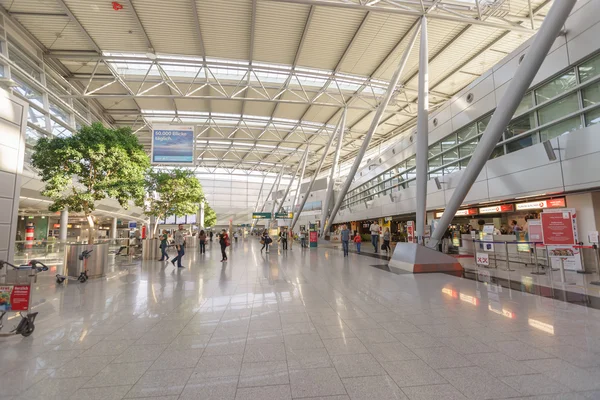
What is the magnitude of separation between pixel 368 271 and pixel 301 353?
307 inches

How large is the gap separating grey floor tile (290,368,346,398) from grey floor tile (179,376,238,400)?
0.57m

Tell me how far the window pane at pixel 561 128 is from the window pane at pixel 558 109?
0.95 feet

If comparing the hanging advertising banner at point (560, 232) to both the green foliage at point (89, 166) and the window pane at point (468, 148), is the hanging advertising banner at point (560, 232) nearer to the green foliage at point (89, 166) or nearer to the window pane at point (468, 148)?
the window pane at point (468, 148)

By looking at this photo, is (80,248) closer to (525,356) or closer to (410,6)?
(525,356)

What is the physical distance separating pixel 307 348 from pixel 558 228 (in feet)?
30.0

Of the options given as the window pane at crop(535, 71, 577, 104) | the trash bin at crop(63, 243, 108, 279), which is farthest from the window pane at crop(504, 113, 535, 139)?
the trash bin at crop(63, 243, 108, 279)

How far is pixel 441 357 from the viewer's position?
3.39 metres

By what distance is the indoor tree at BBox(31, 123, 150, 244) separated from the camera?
9.87 m

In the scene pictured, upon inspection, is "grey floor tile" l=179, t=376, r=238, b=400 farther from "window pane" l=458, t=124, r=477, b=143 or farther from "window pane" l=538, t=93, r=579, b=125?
"window pane" l=458, t=124, r=477, b=143

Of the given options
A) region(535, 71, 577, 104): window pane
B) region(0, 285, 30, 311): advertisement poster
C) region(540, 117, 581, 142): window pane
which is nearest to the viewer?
region(0, 285, 30, 311): advertisement poster

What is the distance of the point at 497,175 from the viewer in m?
12.5

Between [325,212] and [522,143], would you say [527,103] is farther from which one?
[325,212]

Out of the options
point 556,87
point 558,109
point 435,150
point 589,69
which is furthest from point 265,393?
point 435,150

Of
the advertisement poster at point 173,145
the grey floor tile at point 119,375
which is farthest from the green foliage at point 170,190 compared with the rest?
the grey floor tile at point 119,375
